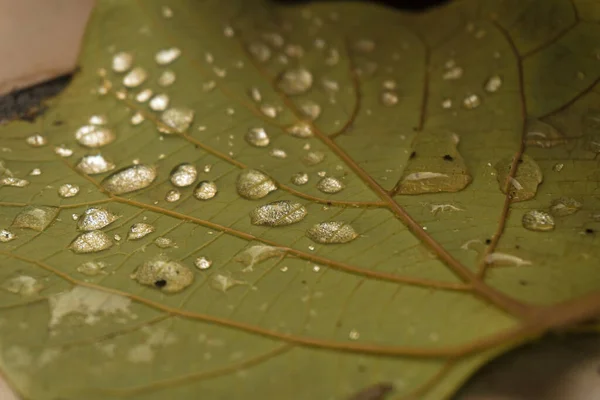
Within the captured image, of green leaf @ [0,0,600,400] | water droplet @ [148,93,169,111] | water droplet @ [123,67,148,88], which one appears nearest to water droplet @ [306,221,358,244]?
green leaf @ [0,0,600,400]

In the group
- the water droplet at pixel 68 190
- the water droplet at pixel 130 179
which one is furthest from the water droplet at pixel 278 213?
the water droplet at pixel 68 190

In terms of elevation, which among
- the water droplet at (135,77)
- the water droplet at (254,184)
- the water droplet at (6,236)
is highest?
the water droplet at (254,184)

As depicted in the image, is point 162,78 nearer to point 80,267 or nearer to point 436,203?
point 80,267

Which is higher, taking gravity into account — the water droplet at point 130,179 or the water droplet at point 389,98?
the water droplet at point 389,98

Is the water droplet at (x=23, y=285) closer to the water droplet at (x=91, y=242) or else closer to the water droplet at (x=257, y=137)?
the water droplet at (x=91, y=242)

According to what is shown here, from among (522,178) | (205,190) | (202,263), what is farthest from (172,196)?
(522,178)

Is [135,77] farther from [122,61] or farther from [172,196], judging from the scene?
[172,196]
